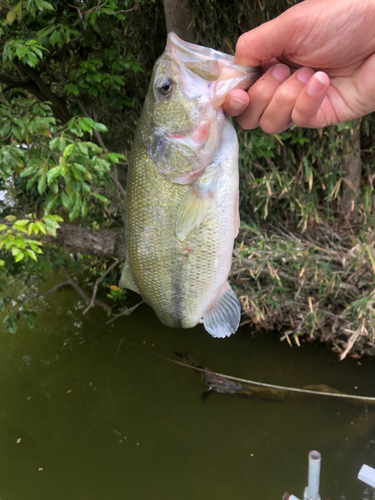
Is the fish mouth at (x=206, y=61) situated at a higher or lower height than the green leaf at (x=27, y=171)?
higher

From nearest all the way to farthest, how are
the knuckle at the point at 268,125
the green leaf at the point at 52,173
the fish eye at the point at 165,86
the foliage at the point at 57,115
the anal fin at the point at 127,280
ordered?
the fish eye at the point at 165,86 → the knuckle at the point at 268,125 → the anal fin at the point at 127,280 → the green leaf at the point at 52,173 → the foliage at the point at 57,115

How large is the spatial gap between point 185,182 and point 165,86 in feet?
1.00

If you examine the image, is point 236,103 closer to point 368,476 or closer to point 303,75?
point 303,75

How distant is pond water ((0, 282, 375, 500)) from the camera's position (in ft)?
8.62

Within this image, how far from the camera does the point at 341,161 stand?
2689 millimetres

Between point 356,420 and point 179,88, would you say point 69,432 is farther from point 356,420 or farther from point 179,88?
point 179,88

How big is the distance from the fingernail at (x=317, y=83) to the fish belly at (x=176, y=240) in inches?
10.0

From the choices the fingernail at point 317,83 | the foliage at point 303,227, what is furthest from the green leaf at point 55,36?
the fingernail at point 317,83

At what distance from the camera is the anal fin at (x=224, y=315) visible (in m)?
1.23

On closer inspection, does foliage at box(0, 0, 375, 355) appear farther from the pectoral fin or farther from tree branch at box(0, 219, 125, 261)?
the pectoral fin

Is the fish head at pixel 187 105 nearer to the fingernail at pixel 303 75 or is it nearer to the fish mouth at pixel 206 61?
the fish mouth at pixel 206 61

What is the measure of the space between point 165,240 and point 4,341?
3530 mm

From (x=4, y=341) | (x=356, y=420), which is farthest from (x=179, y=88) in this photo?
(x=4, y=341)

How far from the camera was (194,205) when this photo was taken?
1050 mm
